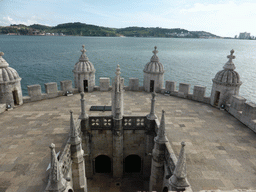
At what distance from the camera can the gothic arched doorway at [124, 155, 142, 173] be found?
16.4 m

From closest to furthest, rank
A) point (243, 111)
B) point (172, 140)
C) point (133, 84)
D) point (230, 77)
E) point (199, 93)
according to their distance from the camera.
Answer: point (172, 140) < point (243, 111) < point (230, 77) < point (199, 93) < point (133, 84)

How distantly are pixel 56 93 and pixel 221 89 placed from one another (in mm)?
17330

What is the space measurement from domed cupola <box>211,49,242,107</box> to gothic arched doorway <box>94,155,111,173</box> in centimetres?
1224

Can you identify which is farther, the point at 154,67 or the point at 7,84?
the point at 154,67

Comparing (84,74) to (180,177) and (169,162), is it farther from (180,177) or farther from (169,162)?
(180,177)

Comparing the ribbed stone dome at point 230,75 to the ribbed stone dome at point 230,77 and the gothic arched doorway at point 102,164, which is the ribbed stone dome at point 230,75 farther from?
the gothic arched doorway at point 102,164

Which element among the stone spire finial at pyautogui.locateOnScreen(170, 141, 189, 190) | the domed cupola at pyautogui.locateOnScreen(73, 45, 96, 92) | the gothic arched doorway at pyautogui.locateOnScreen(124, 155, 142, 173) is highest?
the domed cupola at pyautogui.locateOnScreen(73, 45, 96, 92)

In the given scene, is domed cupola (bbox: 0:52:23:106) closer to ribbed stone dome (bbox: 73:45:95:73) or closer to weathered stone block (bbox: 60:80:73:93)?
weathered stone block (bbox: 60:80:73:93)

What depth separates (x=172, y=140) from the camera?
13.0 meters

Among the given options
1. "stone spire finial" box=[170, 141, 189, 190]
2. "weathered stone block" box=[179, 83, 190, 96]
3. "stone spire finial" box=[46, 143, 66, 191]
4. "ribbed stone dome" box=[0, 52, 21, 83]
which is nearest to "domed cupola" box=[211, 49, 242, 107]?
"weathered stone block" box=[179, 83, 190, 96]

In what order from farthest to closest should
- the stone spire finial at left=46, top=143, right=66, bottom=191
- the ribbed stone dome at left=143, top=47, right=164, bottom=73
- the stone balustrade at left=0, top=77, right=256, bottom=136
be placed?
the ribbed stone dome at left=143, top=47, right=164, bottom=73 < the stone balustrade at left=0, top=77, right=256, bottom=136 < the stone spire finial at left=46, top=143, right=66, bottom=191

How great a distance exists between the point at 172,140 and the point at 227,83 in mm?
8765

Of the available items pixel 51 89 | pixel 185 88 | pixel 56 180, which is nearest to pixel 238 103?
pixel 185 88

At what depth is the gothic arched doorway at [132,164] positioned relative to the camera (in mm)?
16359
